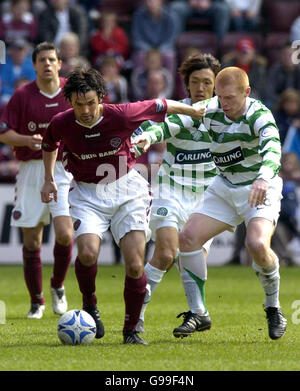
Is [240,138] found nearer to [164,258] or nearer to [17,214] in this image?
[164,258]

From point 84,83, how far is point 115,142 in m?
0.57

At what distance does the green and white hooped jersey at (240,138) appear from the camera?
24.3 feet

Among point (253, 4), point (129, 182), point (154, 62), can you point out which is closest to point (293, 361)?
point (129, 182)

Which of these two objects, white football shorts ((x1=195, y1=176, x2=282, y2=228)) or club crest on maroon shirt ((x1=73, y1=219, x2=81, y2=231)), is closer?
club crest on maroon shirt ((x1=73, y1=219, x2=81, y2=231))

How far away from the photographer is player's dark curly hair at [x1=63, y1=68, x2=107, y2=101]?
23.5ft

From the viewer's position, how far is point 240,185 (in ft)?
25.1

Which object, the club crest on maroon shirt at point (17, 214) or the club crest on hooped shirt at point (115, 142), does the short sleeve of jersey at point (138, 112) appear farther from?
the club crest on maroon shirt at point (17, 214)

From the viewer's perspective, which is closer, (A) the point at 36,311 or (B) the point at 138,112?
(B) the point at 138,112

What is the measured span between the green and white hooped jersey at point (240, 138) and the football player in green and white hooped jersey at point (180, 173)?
553mm

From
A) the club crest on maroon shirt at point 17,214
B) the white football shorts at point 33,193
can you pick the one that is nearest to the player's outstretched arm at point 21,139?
the white football shorts at point 33,193

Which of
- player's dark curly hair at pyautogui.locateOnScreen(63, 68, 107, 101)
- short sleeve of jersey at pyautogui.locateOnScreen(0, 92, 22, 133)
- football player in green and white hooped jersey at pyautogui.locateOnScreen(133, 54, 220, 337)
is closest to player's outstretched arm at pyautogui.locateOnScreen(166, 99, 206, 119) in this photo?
football player in green and white hooped jersey at pyautogui.locateOnScreen(133, 54, 220, 337)

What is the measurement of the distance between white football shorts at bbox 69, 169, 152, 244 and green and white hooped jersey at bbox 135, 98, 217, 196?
78 cm

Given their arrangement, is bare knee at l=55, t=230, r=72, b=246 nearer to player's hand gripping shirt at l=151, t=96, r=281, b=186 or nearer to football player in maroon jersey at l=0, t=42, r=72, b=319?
football player in maroon jersey at l=0, t=42, r=72, b=319

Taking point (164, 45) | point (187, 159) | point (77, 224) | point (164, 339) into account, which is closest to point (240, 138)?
point (187, 159)
